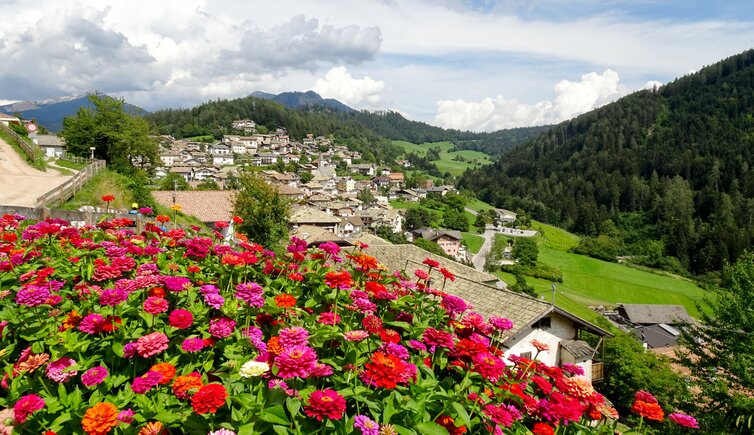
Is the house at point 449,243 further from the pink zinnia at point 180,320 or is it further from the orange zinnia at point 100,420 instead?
the orange zinnia at point 100,420

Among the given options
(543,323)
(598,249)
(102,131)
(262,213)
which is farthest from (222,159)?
(543,323)

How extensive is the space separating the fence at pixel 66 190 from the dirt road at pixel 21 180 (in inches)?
24.6

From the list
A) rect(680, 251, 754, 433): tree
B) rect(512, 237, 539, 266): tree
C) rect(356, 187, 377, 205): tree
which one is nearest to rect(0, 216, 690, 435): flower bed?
rect(680, 251, 754, 433): tree

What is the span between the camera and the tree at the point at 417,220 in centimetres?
10375

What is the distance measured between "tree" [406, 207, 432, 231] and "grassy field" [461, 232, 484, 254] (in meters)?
10.00

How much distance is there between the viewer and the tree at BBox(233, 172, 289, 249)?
1922cm

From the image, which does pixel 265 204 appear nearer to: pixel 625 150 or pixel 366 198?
pixel 366 198

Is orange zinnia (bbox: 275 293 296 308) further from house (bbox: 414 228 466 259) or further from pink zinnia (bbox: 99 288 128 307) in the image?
house (bbox: 414 228 466 259)

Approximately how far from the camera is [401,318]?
152 inches

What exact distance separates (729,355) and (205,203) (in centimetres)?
3186

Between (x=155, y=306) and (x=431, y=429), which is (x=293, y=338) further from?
(x=155, y=306)

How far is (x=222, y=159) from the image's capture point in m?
141

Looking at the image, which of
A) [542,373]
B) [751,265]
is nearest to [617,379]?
[751,265]

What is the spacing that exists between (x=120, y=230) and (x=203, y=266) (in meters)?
2.09
